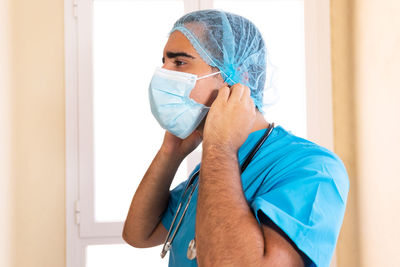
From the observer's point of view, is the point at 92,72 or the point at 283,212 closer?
the point at 283,212

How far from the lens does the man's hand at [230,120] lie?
999 mm

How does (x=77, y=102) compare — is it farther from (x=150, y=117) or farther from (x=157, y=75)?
(x=157, y=75)

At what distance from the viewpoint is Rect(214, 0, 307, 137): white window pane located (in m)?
2.18

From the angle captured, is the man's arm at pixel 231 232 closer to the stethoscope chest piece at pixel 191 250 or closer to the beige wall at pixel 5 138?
the stethoscope chest piece at pixel 191 250

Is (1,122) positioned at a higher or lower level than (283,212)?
higher

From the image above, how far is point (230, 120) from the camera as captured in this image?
1027mm

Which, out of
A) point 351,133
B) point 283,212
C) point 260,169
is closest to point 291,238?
point 283,212

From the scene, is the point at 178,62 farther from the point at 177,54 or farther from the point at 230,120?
the point at 230,120

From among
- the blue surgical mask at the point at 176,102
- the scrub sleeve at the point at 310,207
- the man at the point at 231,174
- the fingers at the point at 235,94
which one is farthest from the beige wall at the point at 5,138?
the scrub sleeve at the point at 310,207

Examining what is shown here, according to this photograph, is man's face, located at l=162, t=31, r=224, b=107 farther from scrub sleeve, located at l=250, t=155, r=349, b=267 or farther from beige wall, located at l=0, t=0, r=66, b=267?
beige wall, located at l=0, t=0, r=66, b=267

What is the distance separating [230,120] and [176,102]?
0.25m

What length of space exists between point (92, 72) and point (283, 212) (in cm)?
152

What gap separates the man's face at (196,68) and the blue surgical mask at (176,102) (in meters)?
0.01

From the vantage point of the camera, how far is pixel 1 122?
178 cm
